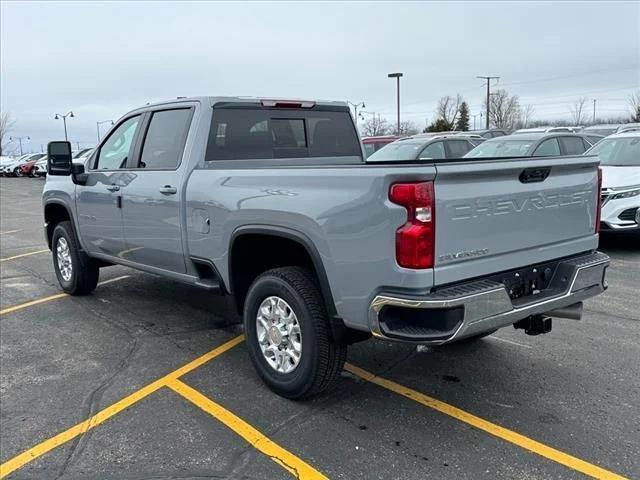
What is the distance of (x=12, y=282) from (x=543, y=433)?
688 cm

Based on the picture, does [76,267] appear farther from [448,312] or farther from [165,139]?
[448,312]

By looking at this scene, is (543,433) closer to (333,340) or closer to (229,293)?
(333,340)

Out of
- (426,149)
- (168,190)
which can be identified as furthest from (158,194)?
(426,149)

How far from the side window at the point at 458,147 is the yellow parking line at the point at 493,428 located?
982 cm

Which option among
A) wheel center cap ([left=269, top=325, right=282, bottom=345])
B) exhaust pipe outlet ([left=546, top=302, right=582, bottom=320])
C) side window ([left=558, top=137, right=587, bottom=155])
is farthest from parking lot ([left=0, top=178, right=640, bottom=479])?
side window ([left=558, top=137, right=587, bottom=155])

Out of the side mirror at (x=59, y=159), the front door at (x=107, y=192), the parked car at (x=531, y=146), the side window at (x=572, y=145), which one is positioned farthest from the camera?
the side window at (x=572, y=145)

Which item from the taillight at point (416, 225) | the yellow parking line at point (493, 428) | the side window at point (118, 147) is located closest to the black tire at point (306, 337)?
the yellow parking line at point (493, 428)

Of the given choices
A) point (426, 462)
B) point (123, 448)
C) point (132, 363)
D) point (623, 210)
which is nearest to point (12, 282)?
point (132, 363)

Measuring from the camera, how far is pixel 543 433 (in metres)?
3.38

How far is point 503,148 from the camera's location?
34.8 feet

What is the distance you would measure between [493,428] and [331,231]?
1.51 m

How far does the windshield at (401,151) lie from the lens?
12688mm

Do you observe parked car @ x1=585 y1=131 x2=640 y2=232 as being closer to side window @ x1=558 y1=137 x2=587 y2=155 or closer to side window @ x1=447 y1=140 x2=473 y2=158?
side window @ x1=558 y1=137 x2=587 y2=155

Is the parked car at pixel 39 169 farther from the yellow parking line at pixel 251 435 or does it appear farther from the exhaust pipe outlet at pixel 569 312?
the exhaust pipe outlet at pixel 569 312
